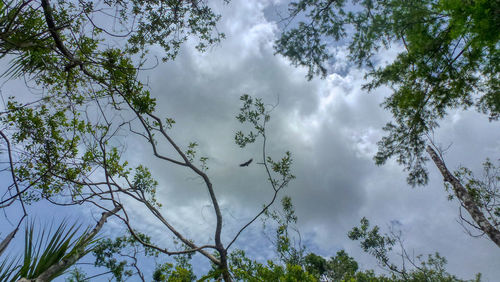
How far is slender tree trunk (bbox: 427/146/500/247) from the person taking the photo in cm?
599

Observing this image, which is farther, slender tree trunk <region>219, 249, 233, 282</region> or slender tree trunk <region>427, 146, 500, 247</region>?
slender tree trunk <region>427, 146, 500, 247</region>

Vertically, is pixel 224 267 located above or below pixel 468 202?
below

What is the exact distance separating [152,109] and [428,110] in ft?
24.0

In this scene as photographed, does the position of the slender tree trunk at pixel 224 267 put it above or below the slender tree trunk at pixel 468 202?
below

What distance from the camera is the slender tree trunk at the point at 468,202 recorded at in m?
5.99

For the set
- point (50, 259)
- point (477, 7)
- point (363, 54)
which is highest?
point (363, 54)

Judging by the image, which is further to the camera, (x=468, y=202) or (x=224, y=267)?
(x=468, y=202)

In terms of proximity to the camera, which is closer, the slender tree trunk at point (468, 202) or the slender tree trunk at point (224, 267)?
the slender tree trunk at point (224, 267)

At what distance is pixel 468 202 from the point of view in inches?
268

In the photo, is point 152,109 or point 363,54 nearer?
point 152,109

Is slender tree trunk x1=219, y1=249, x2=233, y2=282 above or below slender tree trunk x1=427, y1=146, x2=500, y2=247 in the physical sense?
below

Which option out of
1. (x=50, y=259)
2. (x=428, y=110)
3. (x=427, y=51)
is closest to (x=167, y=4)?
(x=50, y=259)

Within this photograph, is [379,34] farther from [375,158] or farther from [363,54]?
[375,158]

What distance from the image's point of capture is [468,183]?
924 centimetres
